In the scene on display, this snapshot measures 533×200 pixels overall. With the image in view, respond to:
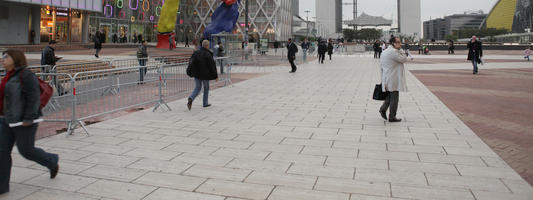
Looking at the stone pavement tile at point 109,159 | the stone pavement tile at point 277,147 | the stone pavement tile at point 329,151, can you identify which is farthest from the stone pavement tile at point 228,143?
the stone pavement tile at point 109,159

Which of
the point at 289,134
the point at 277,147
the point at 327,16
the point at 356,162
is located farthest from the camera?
the point at 327,16

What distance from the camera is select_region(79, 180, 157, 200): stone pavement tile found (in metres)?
4.43

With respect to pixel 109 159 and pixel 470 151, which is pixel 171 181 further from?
pixel 470 151

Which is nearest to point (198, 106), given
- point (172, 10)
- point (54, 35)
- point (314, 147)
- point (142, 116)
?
point (142, 116)

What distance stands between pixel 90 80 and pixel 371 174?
5924 millimetres

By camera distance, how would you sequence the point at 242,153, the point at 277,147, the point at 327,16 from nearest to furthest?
1. the point at 242,153
2. the point at 277,147
3. the point at 327,16

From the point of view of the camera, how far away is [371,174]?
5129 mm

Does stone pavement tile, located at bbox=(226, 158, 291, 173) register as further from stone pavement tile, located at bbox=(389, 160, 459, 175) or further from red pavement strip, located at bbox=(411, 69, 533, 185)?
red pavement strip, located at bbox=(411, 69, 533, 185)

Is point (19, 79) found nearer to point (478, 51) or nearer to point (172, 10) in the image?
point (478, 51)

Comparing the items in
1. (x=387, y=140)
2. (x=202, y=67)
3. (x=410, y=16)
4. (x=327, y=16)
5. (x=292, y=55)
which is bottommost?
(x=387, y=140)

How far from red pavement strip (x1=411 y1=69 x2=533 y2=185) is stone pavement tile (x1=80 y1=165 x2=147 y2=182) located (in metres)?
4.47

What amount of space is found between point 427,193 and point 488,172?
1.24 metres

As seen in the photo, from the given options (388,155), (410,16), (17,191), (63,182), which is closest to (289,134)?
(388,155)

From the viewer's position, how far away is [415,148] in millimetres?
6426
